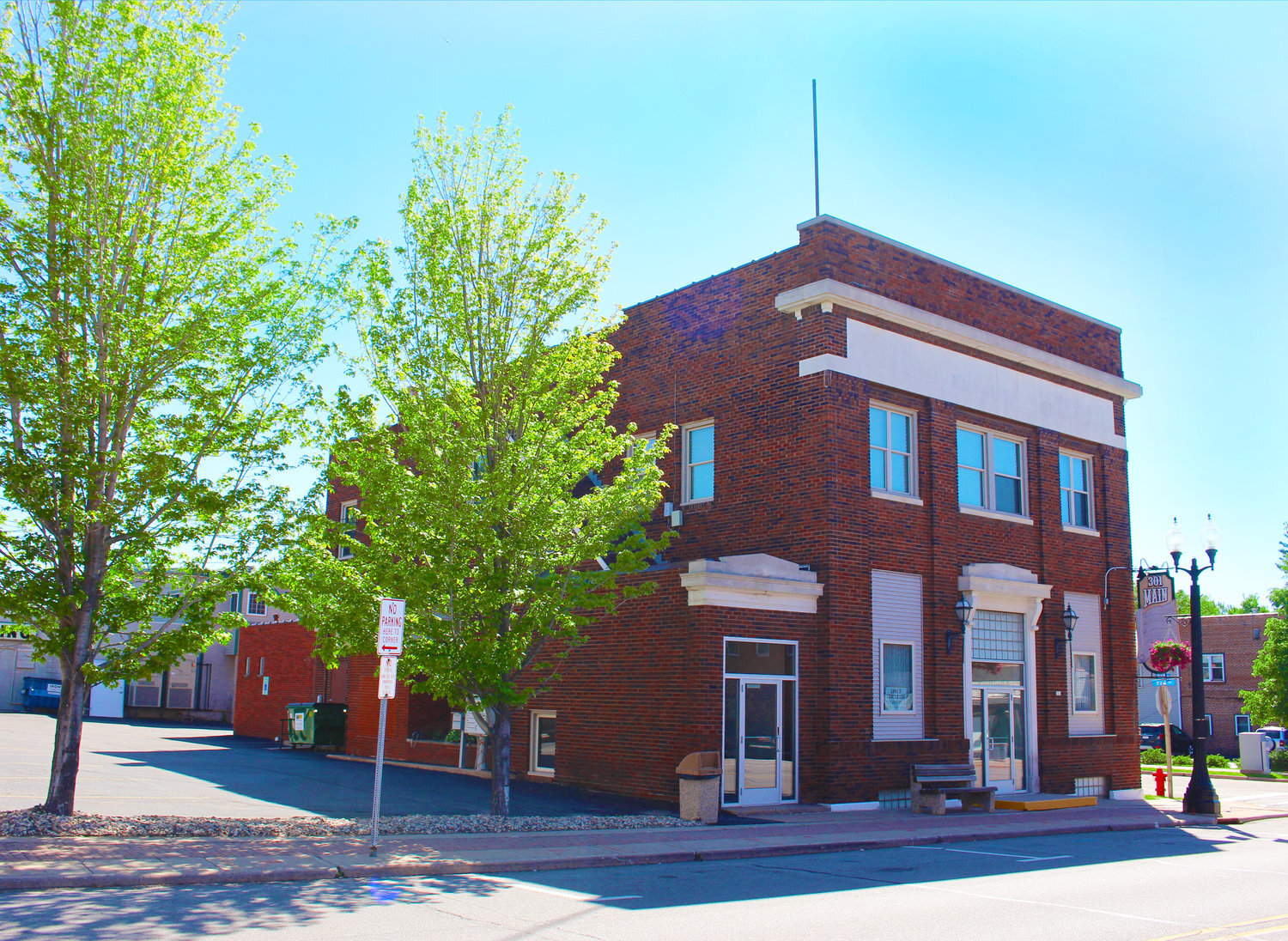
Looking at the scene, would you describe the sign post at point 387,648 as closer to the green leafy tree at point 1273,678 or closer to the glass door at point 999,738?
the glass door at point 999,738

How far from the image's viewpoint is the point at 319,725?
29.8 metres

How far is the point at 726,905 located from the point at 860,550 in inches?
423

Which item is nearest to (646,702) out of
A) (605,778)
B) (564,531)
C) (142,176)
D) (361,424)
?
(605,778)

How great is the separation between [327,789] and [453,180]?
434 inches

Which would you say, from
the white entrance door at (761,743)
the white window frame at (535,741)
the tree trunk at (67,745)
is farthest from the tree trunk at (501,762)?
the white window frame at (535,741)

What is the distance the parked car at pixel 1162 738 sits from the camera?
44656 mm

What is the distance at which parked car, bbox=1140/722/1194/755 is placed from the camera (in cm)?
4466

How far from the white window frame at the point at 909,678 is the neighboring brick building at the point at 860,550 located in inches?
2.0

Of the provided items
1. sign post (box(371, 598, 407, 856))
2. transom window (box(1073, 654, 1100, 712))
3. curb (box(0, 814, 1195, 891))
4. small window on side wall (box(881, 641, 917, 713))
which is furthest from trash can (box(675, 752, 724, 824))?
transom window (box(1073, 654, 1100, 712))

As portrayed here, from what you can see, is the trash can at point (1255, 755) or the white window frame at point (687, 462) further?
the trash can at point (1255, 755)

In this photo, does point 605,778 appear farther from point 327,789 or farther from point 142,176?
point 142,176

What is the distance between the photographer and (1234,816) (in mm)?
21062

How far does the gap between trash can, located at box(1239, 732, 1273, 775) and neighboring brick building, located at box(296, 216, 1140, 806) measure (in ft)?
43.6

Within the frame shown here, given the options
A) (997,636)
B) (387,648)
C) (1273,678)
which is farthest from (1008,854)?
(1273,678)
